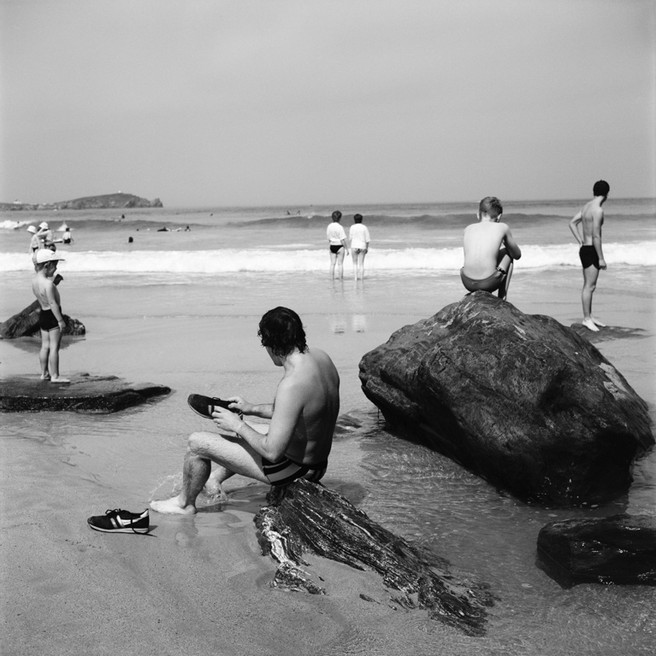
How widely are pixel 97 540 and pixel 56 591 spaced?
594 mm

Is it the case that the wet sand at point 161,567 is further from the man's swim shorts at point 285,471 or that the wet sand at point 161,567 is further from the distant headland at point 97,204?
the distant headland at point 97,204

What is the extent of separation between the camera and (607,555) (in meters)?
4.11

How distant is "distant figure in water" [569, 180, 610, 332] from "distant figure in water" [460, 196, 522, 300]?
82.3 inches

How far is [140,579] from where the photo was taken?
394 cm

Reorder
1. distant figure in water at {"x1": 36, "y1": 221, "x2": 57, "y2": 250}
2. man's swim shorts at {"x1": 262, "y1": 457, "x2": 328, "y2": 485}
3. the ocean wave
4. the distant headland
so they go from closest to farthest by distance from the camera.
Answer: man's swim shorts at {"x1": 262, "y1": 457, "x2": 328, "y2": 485} → distant figure in water at {"x1": 36, "y1": 221, "x2": 57, "y2": 250} → the ocean wave → the distant headland

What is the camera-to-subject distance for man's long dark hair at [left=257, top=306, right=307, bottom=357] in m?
4.48

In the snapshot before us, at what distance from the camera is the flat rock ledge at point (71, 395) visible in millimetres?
7105

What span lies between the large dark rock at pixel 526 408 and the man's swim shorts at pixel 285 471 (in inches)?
56.8

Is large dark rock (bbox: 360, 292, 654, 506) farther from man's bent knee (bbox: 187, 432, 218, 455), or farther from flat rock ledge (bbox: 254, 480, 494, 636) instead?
man's bent knee (bbox: 187, 432, 218, 455)

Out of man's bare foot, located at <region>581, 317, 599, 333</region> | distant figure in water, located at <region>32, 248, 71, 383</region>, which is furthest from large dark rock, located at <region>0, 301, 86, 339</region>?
man's bare foot, located at <region>581, 317, 599, 333</region>

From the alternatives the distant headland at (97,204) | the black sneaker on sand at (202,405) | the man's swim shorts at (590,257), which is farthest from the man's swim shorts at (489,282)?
the distant headland at (97,204)

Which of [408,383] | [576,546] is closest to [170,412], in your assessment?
[408,383]

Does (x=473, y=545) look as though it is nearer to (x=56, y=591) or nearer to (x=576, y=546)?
(x=576, y=546)

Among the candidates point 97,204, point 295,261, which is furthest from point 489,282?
point 97,204
